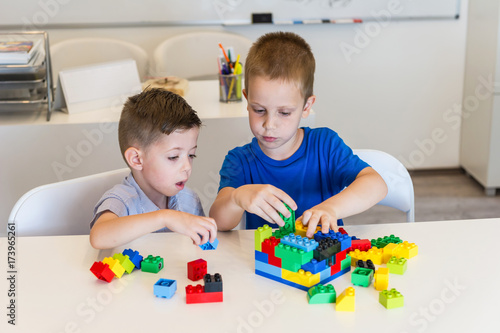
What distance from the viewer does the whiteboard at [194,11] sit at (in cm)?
309

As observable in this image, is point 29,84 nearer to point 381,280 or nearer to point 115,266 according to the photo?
point 115,266

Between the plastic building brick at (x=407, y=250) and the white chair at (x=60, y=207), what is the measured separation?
0.70 m

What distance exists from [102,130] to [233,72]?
560mm

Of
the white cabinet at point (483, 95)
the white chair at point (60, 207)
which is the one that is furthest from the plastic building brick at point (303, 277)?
the white cabinet at point (483, 95)

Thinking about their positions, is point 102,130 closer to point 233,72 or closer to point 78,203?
point 233,72

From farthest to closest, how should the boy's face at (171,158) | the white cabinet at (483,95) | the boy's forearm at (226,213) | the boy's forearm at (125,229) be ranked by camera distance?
the white cabinet at (483,95), the boy's face at (171,158), the boy's forearm at (226,213), the boy's forearm at (125,229)

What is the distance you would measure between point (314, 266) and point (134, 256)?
1.04 ft

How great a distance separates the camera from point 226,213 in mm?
1163

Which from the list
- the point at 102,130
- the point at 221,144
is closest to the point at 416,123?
the point at 221,144

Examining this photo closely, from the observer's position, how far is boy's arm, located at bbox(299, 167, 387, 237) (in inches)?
40.5

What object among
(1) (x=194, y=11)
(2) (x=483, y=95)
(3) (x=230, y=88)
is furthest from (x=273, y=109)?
(2) (x=483, y=95)

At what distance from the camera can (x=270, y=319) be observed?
839 mm

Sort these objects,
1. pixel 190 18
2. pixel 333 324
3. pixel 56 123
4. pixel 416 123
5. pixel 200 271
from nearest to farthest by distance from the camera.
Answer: pixel 333 324, pixel 200 271, pixel 56 123, pixel 190 18, pixel 416 123

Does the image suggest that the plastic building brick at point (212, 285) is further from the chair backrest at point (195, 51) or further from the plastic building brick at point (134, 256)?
the chair backrest at point (195, 51)
